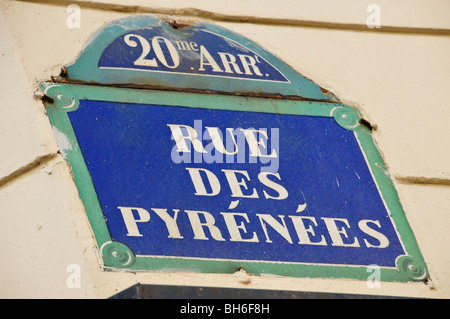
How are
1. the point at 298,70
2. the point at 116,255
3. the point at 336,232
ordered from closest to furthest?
the point at 116,255
the point at 336,232
the point at 298,70

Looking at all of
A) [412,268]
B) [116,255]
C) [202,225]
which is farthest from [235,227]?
[412,268]

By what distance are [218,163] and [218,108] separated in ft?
0.64

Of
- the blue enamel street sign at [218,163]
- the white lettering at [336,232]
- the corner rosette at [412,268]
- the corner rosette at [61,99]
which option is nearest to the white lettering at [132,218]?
the blue enamel street sign at [218,163]

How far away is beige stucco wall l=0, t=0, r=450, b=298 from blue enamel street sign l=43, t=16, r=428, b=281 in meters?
0.04

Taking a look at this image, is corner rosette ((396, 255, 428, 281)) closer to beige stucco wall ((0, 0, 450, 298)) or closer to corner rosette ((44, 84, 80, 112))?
beige stucco wall ((0, 0, 450, 298))

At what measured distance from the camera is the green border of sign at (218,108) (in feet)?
6.41

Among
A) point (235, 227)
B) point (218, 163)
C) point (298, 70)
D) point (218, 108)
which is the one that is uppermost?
point (298, 70)

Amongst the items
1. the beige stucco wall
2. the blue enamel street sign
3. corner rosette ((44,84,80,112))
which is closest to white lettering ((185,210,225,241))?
the blue enamel street sign

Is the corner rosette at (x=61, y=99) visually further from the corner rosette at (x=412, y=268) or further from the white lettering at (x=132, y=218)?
the corner rosette at (x=412, y=268)

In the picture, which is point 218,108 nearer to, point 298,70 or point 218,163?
point 218,163

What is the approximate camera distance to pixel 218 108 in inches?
88.4
